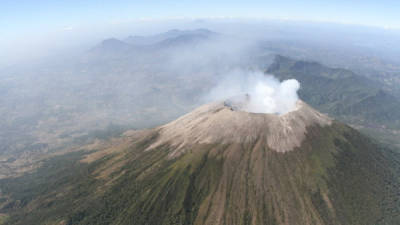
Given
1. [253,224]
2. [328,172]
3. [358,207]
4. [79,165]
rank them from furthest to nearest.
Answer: [79,165], [328,172], [358,207], [253,224]

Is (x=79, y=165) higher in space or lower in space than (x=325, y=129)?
lower

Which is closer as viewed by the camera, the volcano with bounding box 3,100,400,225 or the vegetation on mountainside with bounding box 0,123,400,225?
the vegetation on mountainside with bounding box 0,123,400,225

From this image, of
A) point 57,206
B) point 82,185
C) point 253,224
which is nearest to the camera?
point 253,224

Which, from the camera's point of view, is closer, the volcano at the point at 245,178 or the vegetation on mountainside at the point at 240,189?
the vegetation on mountainside at the point at 240,189

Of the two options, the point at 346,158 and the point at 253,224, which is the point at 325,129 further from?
the point at 253,224

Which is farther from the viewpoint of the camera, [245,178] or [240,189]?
[245,178]

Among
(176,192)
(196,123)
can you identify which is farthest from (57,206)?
(196,123)

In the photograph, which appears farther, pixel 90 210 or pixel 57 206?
pixel 57 206

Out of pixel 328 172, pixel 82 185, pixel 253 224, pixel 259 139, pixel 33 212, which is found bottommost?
pixel 33 212
